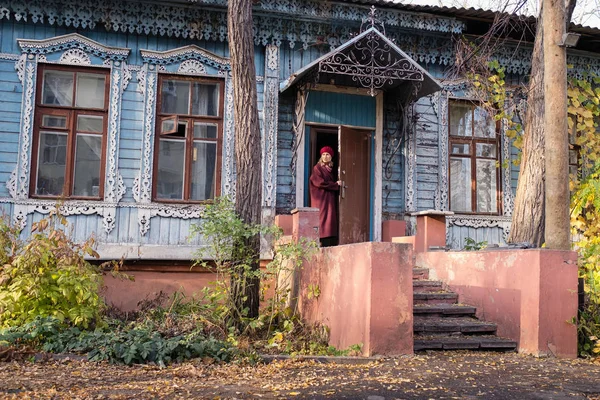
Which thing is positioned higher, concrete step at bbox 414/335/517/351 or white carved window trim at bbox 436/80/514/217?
white carved window trim at bbox 436/80/514/217

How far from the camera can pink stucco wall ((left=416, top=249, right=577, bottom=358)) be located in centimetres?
594

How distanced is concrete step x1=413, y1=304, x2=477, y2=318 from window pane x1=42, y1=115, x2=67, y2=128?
5.80 m

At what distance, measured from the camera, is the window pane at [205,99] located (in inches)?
368

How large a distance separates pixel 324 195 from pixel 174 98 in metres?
2.78

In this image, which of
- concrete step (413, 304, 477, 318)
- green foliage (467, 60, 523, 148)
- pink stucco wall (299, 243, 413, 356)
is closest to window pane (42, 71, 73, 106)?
pink stucco wall (299, 243, 413, 356)

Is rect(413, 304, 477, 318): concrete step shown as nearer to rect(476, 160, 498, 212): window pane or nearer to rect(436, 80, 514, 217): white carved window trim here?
rect(436, 80, 514, 217): white carved window trim

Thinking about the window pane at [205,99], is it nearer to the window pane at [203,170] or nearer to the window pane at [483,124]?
the window pane at [203,170]

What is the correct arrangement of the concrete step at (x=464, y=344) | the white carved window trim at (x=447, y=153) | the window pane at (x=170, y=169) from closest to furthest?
1. the concrete step at (x=464, y=344)
2. the window pane at (x=170, y=169)
3. the white carved window trim at (x=447, y=153)

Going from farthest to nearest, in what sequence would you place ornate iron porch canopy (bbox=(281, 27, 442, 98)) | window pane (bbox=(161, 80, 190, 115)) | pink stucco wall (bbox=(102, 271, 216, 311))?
1. window pane (bbox=(161, 80, 190, 115))
2. pink stucco wall (bbox=(102, 271, 216, 311))
3. ornate iron porch canopy (bbox=(281, 27, 442, 98))

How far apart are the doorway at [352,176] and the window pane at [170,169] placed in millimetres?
2017

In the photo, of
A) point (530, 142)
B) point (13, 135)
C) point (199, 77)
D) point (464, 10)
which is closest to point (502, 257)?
point (530, 142)

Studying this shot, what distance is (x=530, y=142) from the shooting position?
8.02 m

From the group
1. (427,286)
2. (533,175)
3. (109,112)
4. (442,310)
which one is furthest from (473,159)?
(109,112)

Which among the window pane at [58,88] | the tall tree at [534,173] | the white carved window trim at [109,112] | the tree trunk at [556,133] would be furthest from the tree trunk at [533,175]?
the window pane at [58,88]
